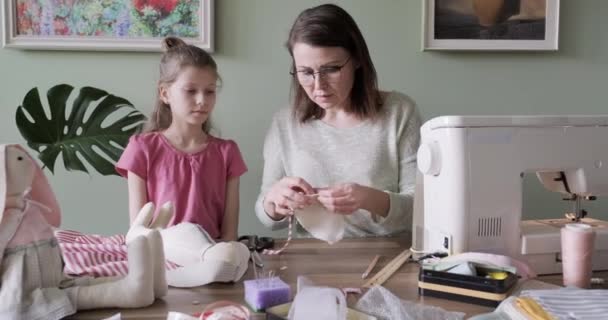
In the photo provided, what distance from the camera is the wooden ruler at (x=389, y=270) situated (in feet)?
3.18

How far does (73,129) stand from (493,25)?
1488mm

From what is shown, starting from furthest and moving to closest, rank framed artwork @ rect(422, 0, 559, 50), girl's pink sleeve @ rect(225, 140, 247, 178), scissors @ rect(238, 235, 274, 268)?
1. framed artwork @ rect(422, 0, 559, 50)
2. girl's pink sleeve @ rect(225, 140, 247, 178)
3. scissors @ rect(238, 235, 274, 268)

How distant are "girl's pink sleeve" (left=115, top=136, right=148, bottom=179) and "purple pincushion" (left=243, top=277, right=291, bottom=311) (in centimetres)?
64

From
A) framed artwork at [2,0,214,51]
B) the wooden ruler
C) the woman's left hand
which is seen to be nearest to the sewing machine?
the wooden ruler

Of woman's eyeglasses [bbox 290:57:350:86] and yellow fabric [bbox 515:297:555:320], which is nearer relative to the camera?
yellow fabric [bbox 515:297:555:320]

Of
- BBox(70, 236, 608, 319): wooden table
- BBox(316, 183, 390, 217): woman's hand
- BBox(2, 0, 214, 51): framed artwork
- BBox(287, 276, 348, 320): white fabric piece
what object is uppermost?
BBox(2, 0, 214, 51): framed artwork

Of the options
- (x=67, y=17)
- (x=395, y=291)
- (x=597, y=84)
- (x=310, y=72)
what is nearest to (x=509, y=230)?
→ (x=395, y=291)

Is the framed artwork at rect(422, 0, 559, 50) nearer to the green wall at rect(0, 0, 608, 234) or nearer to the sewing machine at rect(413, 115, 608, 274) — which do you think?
the green wall at rect(0, 0, 608, 234)

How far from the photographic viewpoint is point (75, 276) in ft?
2.98

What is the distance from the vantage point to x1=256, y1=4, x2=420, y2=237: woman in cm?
144

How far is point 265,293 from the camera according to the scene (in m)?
0.83

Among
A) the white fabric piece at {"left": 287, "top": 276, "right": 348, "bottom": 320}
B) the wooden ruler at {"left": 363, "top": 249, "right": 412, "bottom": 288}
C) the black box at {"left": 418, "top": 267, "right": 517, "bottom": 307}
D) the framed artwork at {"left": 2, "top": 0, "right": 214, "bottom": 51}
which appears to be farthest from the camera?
the framed artwork at {"left": 2, "top": 0, "right": 214, "bottom": 51}

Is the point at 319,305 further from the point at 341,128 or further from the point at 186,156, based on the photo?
the point at 341,128

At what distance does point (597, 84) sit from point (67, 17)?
196 centimetres
